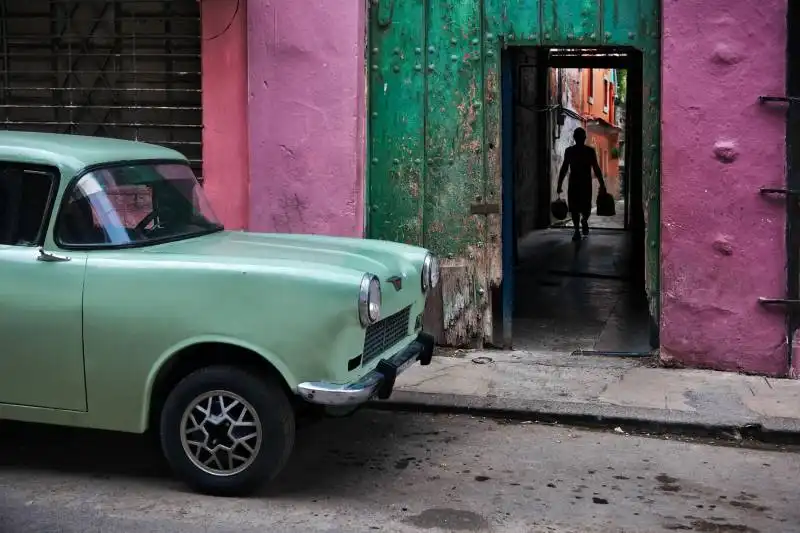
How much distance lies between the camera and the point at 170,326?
4.70 m

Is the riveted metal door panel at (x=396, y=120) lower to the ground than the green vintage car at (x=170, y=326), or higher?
higher

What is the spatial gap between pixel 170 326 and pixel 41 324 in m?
0.67

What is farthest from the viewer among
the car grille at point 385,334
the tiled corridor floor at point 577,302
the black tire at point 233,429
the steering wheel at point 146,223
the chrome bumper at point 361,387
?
the tiled corridor floor at point 577,302

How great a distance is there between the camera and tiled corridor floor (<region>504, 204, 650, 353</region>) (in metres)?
8.38

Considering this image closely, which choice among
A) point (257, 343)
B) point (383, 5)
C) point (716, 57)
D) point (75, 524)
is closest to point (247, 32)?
point (383, 5)

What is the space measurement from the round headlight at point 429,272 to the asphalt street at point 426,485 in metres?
0.95

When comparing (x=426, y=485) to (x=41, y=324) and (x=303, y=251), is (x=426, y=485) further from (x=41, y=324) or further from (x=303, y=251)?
(x=41, y=324)

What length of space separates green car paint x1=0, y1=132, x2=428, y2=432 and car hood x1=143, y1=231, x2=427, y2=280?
19 mm

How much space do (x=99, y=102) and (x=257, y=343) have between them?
4.88m

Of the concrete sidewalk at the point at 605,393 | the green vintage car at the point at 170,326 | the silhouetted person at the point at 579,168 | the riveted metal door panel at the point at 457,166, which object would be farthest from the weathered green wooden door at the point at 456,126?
the silhouetted person at the point at 579,168

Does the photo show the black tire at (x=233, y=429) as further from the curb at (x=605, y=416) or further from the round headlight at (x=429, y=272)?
the curb at (x=605, y=416)

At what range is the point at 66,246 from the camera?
4.90m

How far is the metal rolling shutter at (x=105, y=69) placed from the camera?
28.0 feet

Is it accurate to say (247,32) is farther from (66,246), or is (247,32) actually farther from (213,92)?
(66,246)
